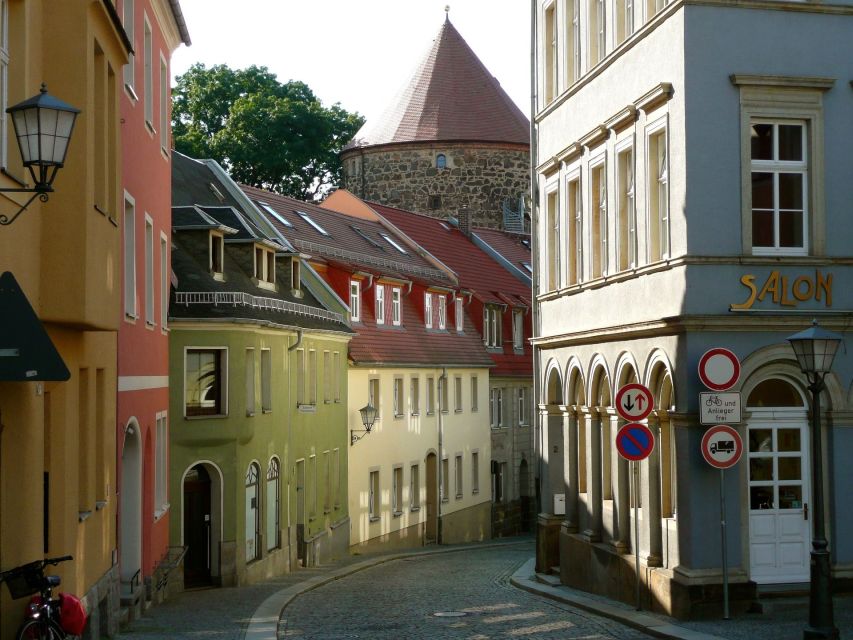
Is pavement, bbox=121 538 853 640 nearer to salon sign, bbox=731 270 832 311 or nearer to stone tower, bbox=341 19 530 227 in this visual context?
salon sign, bbox=731 270 832 311

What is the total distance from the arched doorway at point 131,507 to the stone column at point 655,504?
23.4 ft

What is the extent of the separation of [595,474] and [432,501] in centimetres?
2194

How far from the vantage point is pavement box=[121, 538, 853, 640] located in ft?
52.2

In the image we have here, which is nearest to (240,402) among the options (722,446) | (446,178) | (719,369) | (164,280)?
(164,280)

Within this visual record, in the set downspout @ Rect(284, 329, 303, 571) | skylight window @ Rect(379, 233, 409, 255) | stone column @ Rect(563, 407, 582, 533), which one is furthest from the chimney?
stone column @ Rect(563, 407, 582, 533)

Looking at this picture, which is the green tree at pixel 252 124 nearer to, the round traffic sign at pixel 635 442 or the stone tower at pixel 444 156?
the stone tower at pixel 444 156

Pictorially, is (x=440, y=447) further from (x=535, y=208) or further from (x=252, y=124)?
(x=252, y=124)

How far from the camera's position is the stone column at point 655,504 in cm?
1855

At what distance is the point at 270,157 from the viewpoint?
60.8 meters

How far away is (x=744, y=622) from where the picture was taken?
1648 centimetres

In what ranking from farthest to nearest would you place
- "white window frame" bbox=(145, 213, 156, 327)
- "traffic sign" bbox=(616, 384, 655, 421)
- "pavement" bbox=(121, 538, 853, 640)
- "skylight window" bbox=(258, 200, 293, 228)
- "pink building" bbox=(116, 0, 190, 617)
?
"skylight window" bbox=(258, 200, 293, 228), "white window frame" bbox=(145, 213, 156, 327), "pink building" bbox=(116, 0, 190, 617), "traffic sign" bbox=(616, 384, 655, 421), "pavement" bbox=(121, 538, 853, 640)

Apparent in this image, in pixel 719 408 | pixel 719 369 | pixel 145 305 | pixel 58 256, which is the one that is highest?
pixel 145 305

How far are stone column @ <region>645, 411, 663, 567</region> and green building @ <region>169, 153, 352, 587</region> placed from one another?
1024 centimetres

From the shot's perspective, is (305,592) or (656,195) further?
(305,592)
